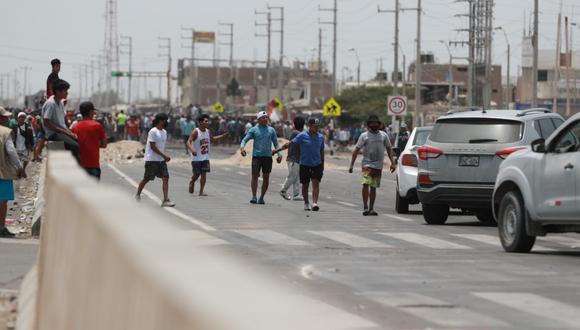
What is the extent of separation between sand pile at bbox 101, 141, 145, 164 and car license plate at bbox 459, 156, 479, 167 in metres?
31.3

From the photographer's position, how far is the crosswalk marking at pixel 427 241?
17.5m

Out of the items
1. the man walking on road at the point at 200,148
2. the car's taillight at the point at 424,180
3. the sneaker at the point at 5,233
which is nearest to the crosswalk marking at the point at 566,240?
the car's taillight at the point at 424,180

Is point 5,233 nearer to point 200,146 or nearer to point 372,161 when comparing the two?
point 372,161

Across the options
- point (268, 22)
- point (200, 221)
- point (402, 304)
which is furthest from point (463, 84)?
point (402, 304)

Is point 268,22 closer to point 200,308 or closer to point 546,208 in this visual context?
point 546,208

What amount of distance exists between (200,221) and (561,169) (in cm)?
735

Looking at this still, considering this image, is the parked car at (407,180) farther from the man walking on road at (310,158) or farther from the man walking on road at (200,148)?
the man walking on road at (200,148)

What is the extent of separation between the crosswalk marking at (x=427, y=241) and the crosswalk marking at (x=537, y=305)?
533cm

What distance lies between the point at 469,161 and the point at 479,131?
491 mm

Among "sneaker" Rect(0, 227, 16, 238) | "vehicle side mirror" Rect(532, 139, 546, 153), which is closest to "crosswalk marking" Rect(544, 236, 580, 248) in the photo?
"vehicle side mirror" Rect(532, 139, 546, 153)

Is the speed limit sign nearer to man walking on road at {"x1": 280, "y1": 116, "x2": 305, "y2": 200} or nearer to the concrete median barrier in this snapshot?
man walking on road at {"x1": 280, "y1": 116, "x2": 305, "y2": 200}

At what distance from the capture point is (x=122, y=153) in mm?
57594

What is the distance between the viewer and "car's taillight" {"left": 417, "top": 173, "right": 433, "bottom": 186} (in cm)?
2178

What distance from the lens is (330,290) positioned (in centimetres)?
1225
